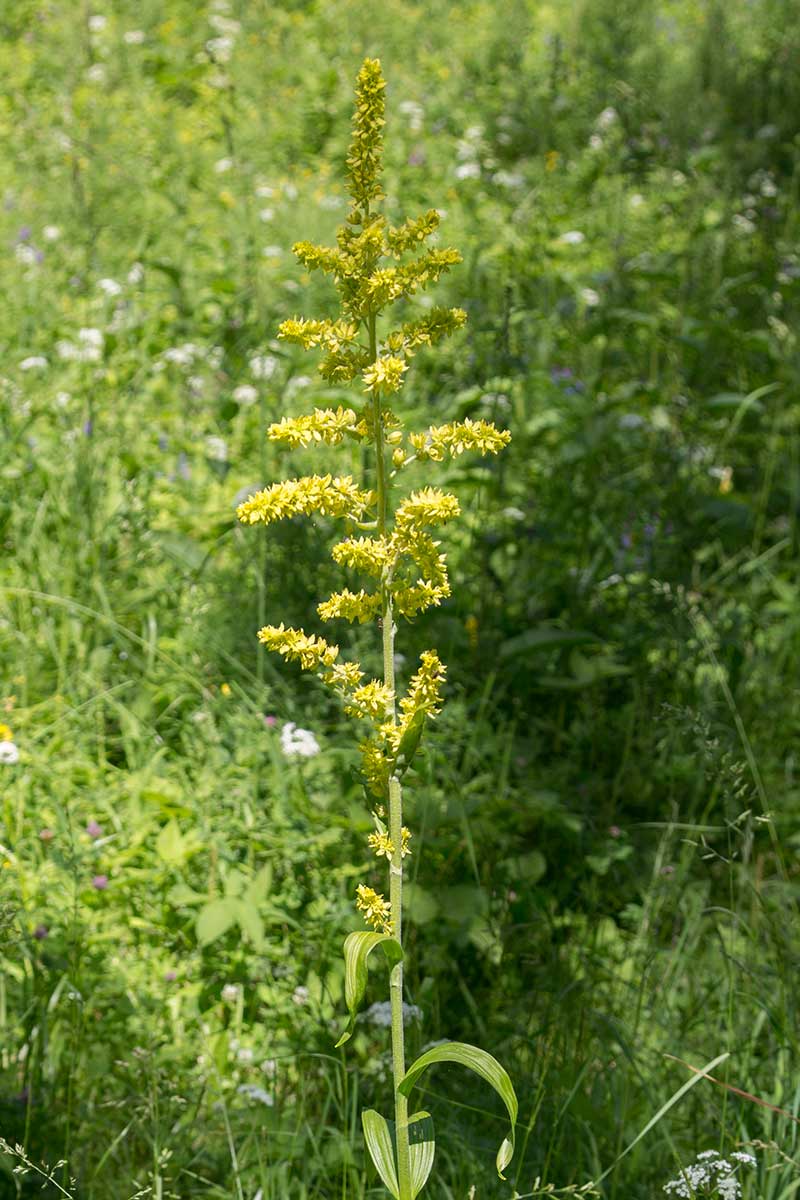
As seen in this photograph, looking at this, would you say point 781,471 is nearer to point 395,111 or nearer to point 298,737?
point 298,737

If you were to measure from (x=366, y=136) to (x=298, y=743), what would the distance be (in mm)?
1271

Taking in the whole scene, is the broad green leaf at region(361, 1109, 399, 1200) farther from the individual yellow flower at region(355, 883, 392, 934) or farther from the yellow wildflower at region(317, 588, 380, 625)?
the yellow wildflower at region(317, 588, 380, 625)

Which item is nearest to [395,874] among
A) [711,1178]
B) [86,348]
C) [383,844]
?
[383,844]

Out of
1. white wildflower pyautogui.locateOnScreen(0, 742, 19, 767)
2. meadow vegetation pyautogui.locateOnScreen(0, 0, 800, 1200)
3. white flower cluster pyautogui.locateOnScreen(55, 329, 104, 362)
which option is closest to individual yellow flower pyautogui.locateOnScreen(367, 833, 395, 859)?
meadow vegetation pyautogui.locateOnScreen(0, 0, 800, 1200)

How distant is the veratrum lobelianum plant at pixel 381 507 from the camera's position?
4.21 ft

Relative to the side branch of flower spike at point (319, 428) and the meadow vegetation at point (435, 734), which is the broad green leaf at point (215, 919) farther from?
the side branch of flower spike at point (319, 428)

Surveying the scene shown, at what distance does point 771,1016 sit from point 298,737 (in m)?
0.99

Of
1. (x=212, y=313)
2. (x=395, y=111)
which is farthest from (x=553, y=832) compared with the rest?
(x=395, y=111)

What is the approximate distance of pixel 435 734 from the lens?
2516 millimetres

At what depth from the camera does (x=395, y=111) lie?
22.2 feet

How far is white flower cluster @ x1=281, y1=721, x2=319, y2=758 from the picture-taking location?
229 cm

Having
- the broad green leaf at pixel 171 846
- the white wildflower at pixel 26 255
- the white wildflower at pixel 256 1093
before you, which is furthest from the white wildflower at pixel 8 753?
the white wildflower at pixel 26 255

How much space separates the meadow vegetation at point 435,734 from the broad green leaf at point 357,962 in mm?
410

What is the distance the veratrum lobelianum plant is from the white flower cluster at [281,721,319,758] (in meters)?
0.93
